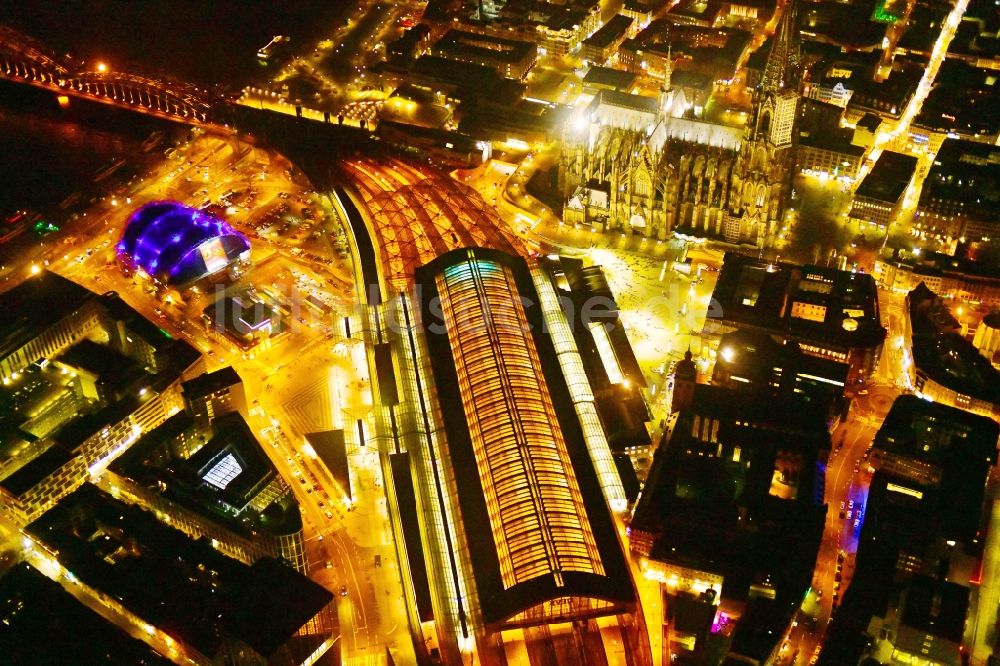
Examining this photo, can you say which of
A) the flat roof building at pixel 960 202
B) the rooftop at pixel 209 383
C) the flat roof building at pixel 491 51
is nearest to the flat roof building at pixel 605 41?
the flat roof building at pixel 491 51

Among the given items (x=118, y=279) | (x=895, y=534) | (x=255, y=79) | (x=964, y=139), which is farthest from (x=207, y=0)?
(x=895, y=534)

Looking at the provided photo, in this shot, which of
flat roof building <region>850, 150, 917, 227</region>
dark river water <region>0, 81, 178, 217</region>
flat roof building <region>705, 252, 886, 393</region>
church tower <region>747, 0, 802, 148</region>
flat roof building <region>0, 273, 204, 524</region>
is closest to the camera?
flat roof building <region>0, 273, 204, 524</region>

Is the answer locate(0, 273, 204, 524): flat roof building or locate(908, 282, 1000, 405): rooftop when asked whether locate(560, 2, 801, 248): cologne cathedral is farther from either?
locate(0, 273, 204, 524): flat roof building

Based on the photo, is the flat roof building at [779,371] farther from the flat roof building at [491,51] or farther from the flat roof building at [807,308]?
the flat roof building at [491,51]

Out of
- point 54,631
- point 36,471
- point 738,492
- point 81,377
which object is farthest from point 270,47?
A: point 738,492

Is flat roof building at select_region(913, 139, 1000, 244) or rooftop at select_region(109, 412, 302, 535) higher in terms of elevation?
flat roof building at select_region(913, 139, 1000, 244)

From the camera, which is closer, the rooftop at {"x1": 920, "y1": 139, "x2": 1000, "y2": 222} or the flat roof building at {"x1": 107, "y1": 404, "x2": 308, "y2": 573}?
the flat roof building at {"x1": 107, "y1": 404, "x2": 308, "y2": 573}

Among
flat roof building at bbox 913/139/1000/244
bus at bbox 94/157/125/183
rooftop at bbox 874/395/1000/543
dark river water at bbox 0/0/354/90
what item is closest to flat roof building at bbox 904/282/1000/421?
rooftop at bbox 874/395/1000/543
